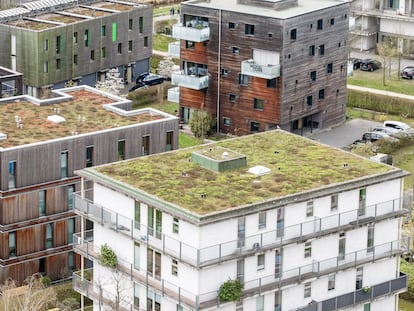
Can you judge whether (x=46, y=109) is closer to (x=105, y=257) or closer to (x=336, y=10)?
(x=105, y=257)

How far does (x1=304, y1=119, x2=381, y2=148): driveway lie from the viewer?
131 m

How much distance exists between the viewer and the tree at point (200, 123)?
427 ft

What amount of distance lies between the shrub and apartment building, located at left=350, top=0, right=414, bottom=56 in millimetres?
79890

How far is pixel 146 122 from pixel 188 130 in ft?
99.2

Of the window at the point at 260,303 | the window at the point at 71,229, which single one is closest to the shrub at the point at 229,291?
the window at the point at 260,303

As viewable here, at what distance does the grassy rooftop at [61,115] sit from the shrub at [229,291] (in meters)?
22.5

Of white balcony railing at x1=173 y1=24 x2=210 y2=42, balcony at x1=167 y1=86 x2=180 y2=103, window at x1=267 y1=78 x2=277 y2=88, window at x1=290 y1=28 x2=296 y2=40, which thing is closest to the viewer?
window at x1=290 y1=28 x2=296 y2=40

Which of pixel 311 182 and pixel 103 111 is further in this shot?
pixel 103 111

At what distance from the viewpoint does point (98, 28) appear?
5650 inches

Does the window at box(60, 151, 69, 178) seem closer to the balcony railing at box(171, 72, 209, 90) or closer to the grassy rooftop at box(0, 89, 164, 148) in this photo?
the grassy rooftop at box(0, 89, 164, 148)

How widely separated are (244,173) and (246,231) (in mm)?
6114

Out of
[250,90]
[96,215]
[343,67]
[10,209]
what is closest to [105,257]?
[96,215]

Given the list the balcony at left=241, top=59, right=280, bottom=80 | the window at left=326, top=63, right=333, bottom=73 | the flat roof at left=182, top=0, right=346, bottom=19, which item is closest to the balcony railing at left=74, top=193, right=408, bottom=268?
the balcony at left=241, top=59, right=280, bottom=80

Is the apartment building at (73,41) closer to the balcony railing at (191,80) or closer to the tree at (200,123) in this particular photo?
the balcony railing at (191,80)
